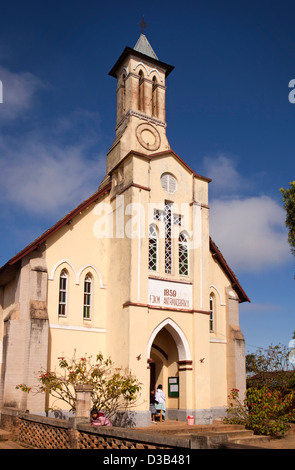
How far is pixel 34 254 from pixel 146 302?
15.9 ft

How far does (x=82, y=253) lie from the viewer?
20.0 m

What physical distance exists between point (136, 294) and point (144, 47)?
568 inches

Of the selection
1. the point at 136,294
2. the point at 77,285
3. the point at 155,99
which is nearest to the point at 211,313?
the point at 136,294

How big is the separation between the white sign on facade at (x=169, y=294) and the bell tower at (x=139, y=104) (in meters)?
6.73

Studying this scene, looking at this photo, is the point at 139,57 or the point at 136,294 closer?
the point at 136,294

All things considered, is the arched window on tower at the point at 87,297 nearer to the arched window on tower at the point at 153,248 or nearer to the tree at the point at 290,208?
the arched window on tower at the point at 153,248

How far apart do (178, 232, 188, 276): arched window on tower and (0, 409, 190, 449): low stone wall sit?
908 centimetres

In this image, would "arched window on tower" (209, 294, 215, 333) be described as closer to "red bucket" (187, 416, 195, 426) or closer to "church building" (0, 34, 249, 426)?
"church building" (0, 34, 249, 426)

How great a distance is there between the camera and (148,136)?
23.3 meters

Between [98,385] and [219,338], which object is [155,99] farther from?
[98,385]

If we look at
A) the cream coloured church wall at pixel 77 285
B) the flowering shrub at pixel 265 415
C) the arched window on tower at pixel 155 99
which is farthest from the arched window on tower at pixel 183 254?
the arched window on tower at pixel 155 99

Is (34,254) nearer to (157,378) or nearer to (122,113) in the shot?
(157,378)

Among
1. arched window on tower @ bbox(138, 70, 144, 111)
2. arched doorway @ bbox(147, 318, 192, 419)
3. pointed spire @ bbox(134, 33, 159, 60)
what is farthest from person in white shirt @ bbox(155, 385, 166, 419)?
pointed spire @ bbox(134, 33, 159, 60)
